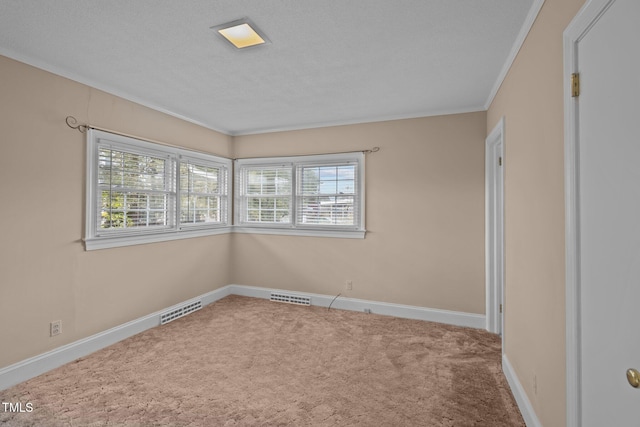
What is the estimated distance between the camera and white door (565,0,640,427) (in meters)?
0.95

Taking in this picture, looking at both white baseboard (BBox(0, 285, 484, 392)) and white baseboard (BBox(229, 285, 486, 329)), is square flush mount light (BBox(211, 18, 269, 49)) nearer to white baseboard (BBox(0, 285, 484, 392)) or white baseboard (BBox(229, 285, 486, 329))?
white baseboard (BBox(0, 285, 484, 392))

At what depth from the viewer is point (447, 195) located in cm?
375

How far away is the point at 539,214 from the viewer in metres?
1.78

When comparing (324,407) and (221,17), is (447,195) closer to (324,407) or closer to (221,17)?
(324,407)

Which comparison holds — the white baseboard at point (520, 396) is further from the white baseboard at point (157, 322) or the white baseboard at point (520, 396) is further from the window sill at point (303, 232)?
the window sill at point (303, 232)

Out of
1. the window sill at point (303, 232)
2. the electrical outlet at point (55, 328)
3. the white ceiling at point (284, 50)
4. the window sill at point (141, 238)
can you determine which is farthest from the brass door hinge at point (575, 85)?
the electrical outlet at point (55, 328)

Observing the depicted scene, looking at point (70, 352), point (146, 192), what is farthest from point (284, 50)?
point (70, 352)

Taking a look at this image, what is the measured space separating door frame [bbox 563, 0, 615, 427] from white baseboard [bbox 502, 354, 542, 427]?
2.01ft

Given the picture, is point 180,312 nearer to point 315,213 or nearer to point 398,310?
point 315,213

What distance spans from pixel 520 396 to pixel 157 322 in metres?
3.60

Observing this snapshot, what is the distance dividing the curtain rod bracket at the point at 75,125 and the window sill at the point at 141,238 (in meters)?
1.02

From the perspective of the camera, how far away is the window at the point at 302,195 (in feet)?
13.9

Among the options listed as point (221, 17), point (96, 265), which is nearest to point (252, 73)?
point (221, 17)

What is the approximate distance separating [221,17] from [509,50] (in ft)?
6.81
